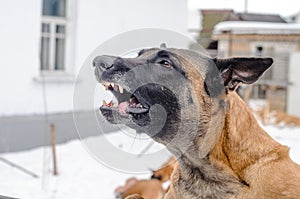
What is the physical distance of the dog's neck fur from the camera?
3.27 feet

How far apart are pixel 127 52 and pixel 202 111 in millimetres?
201

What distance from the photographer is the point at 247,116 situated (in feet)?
3.46

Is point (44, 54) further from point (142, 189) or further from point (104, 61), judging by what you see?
point (104, 61)

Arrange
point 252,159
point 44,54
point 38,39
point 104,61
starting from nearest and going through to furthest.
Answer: point 104,61, point 252,159, point 38,39, point 44,54

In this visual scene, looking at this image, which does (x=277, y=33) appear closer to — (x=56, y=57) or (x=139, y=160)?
(x=56, y=57)

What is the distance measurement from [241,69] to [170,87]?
152mm

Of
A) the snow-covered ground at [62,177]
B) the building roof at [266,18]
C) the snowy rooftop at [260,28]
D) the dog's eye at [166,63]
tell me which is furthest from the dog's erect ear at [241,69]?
the building roof at [266,18]

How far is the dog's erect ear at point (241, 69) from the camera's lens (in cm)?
94

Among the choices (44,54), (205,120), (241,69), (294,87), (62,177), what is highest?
(241,69)

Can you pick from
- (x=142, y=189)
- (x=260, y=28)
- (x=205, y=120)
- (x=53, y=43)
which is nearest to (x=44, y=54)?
(x=53, y=43)

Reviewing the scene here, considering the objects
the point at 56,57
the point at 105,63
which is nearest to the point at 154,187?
the point at 105,63

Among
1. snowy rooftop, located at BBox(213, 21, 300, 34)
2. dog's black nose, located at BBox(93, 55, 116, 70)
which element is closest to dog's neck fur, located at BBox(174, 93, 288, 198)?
dog's black nose, located at BBox(93, 55, 116, 70)

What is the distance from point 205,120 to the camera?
1.00 m

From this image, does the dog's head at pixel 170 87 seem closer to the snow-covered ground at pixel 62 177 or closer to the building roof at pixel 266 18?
the snow-covered ground at pixel 62 177
